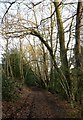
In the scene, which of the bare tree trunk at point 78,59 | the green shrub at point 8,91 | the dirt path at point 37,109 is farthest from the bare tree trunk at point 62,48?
the green shrub at point 8,91

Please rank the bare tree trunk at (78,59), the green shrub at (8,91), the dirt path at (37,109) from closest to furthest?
the bare tree trunk at (78,59) → the dirt path at (37,109) → the green shrub at (8,91)

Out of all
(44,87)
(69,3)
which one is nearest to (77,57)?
(69,3)

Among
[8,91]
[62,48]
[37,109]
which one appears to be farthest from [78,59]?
[8,91]

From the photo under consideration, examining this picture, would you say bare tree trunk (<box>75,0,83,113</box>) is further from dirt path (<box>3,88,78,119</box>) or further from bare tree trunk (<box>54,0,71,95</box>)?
bare tree trunk (<box>54,0,71,95</box>)

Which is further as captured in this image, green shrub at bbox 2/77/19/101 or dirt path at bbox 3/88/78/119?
green shrub at bbox 2/77/19/101

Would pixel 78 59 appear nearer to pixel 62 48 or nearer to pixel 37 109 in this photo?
pixel 62 48

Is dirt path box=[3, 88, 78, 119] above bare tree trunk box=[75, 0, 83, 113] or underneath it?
underneath

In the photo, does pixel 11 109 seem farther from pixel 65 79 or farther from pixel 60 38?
pixel 60 38

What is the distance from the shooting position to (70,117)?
9.56 metres

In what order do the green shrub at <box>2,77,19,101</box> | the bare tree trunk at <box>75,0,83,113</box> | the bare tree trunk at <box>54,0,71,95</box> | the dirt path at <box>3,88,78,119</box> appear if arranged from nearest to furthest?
1. the bare tree trunk at <box>75,0,83,113</box>
2. the dirt path at <box>3,88,78,119</box>
3. the bare tree trunk at <box>54,0,71,95</box>
4. the green shrub at <box>2,77,19,101</box>

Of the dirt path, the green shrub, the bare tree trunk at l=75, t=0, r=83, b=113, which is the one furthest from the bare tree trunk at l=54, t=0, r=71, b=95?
the green shrub

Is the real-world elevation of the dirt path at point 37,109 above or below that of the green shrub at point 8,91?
below

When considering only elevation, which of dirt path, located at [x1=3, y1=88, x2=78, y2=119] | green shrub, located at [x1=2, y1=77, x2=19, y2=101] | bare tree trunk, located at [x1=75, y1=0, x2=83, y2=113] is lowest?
dirt path, located at [x1=3, y1=88, x2=78, y2=119]

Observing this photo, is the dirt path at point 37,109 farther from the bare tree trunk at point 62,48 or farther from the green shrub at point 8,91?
the bare tree trunk at point 62,48
